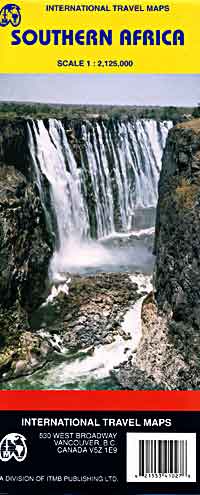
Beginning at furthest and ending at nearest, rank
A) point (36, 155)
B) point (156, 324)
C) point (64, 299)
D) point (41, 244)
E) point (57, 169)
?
point (57, 169) < point (36, 155) < point (41, 244) < point (64, 299) < point (156, 324)

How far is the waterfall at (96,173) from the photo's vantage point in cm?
1869

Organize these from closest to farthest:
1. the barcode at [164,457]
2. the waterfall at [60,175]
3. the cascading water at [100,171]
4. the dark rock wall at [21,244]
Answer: the barcode at [164,457] < the dark rock wall at [21,244] < the waterfall at [60,175] < the cascading water at [100,171]

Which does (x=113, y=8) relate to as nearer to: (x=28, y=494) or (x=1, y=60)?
(x=1, y=60)

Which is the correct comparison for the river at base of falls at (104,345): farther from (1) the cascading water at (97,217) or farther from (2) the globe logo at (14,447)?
(2) the globe logo at (14,447)

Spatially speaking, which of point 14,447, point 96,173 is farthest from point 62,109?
point 14,447

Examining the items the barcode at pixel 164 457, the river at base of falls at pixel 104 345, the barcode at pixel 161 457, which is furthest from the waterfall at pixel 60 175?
the barcode at pixel 164 457

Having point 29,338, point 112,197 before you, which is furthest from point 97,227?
point 29,338

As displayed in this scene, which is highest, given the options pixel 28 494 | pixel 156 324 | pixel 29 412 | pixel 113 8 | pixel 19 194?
pixel 113 8

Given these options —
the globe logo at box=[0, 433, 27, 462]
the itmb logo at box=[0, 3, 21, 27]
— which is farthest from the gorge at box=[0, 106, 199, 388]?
the itmb logo at box=[0, 3, 21, 27]

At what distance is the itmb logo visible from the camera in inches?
299

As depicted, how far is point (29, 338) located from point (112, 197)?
10.6 meters

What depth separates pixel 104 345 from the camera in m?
12.9

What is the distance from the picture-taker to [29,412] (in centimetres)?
746

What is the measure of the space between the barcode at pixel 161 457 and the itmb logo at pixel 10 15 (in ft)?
19.4
